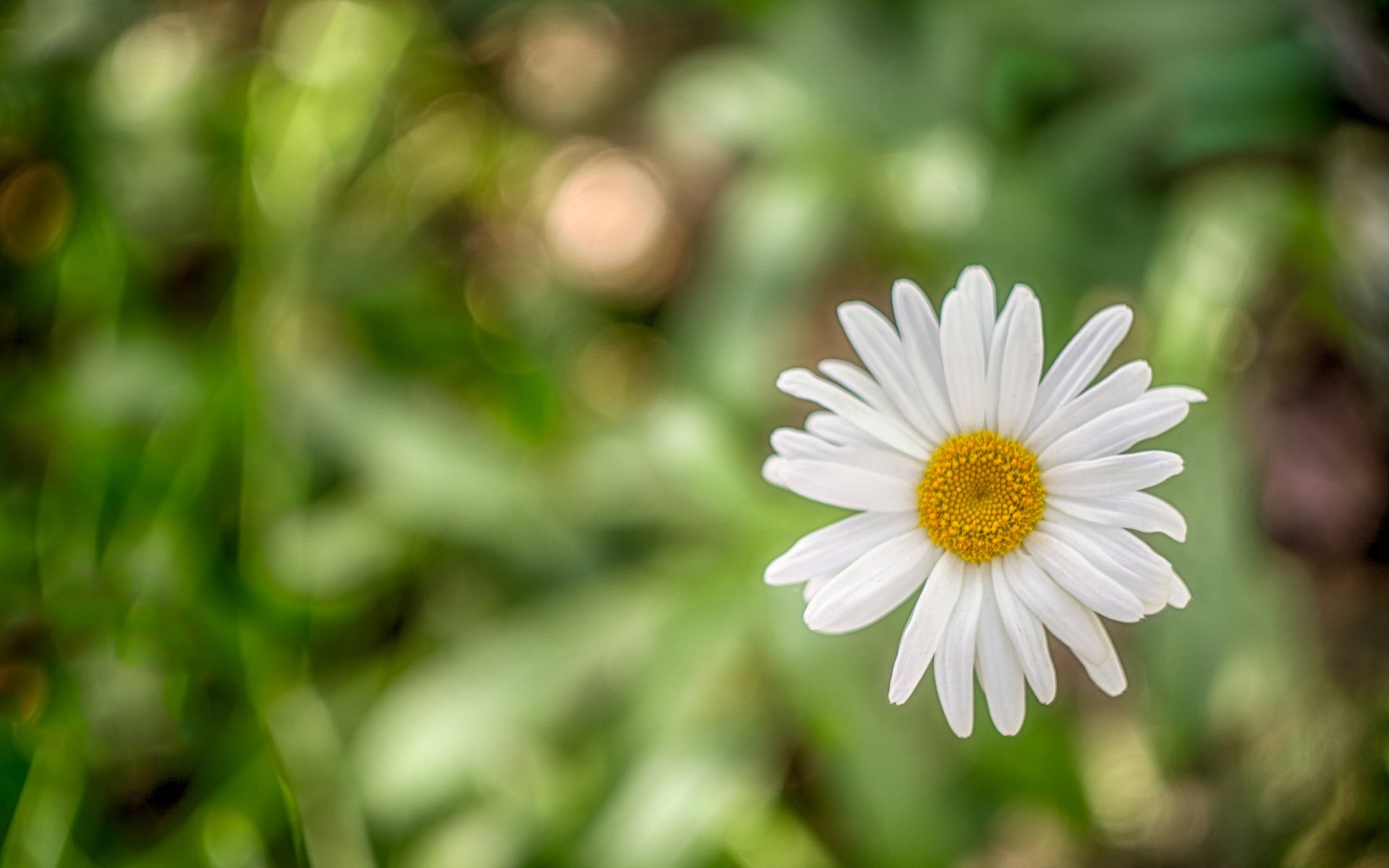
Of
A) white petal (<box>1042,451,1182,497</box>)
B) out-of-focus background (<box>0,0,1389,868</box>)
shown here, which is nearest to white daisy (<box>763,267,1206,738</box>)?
white petal (<box>1042,451,1182,497</box>)

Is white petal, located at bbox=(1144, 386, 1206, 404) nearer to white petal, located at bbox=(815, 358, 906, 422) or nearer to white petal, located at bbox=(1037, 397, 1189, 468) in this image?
A: white petal, located at bbox=(1037, 397, 1189, 468)

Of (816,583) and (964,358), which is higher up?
(964,358)

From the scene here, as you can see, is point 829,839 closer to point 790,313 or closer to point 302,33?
point 790,313

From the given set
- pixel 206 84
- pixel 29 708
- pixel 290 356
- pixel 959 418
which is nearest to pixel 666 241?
pixel 290 356

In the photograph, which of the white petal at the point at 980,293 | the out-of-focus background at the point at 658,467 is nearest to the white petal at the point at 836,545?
the white petal at the point at 980,293

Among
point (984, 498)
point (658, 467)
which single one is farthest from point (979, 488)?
point (658, 467)

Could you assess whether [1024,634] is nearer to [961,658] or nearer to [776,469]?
[961,658]

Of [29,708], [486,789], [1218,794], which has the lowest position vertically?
[29,708]
